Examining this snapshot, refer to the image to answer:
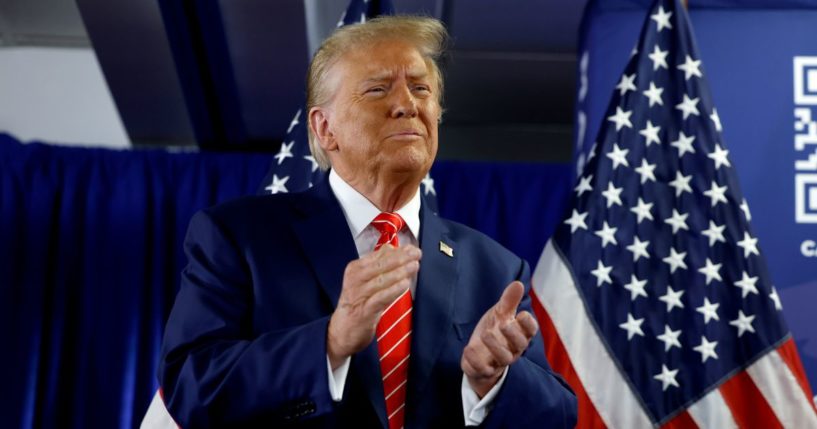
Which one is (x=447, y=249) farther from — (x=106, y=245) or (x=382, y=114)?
(x=106, y=245)

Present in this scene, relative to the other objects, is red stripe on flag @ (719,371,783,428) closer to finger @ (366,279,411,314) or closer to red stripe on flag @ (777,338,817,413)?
red stripe on flag @ (777,338,817,413)

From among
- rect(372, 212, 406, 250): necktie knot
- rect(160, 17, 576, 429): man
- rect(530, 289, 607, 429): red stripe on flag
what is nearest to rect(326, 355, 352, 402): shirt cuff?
rect(160, 17, 576, 429): man

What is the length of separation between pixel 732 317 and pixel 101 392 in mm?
2569

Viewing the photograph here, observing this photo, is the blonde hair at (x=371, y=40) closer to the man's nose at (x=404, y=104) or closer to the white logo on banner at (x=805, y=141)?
the man's nose at (x=404, y=104)

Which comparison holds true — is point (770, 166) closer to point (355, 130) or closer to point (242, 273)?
point (355, 130)

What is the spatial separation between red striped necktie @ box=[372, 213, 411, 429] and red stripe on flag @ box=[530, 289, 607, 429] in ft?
4.88

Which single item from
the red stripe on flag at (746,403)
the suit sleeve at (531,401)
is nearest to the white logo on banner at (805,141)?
the red stripe on flag at (746,403)

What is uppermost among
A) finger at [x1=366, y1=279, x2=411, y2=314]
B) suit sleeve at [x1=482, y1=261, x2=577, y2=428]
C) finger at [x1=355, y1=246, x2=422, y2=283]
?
finger at [x1=355, y1=246, x2=422, y2=283]

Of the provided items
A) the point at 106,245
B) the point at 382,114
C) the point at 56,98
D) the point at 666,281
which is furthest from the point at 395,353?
the point at 56,98

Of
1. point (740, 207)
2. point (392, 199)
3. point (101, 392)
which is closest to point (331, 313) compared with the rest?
point (392, 199)

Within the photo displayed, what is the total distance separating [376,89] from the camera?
67.1 inches

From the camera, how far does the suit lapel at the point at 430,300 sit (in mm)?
1519

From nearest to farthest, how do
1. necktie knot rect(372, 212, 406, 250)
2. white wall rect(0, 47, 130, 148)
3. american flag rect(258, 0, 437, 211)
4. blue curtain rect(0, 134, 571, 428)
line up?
necktie knot rect(372, 212, 406, 250), american flag rect(258, 0, 437, 211), blue curtain rect(0, 134, 571, 428), white wall rect(0, 47, 130, 148)

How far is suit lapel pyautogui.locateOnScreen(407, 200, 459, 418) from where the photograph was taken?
1.52m
